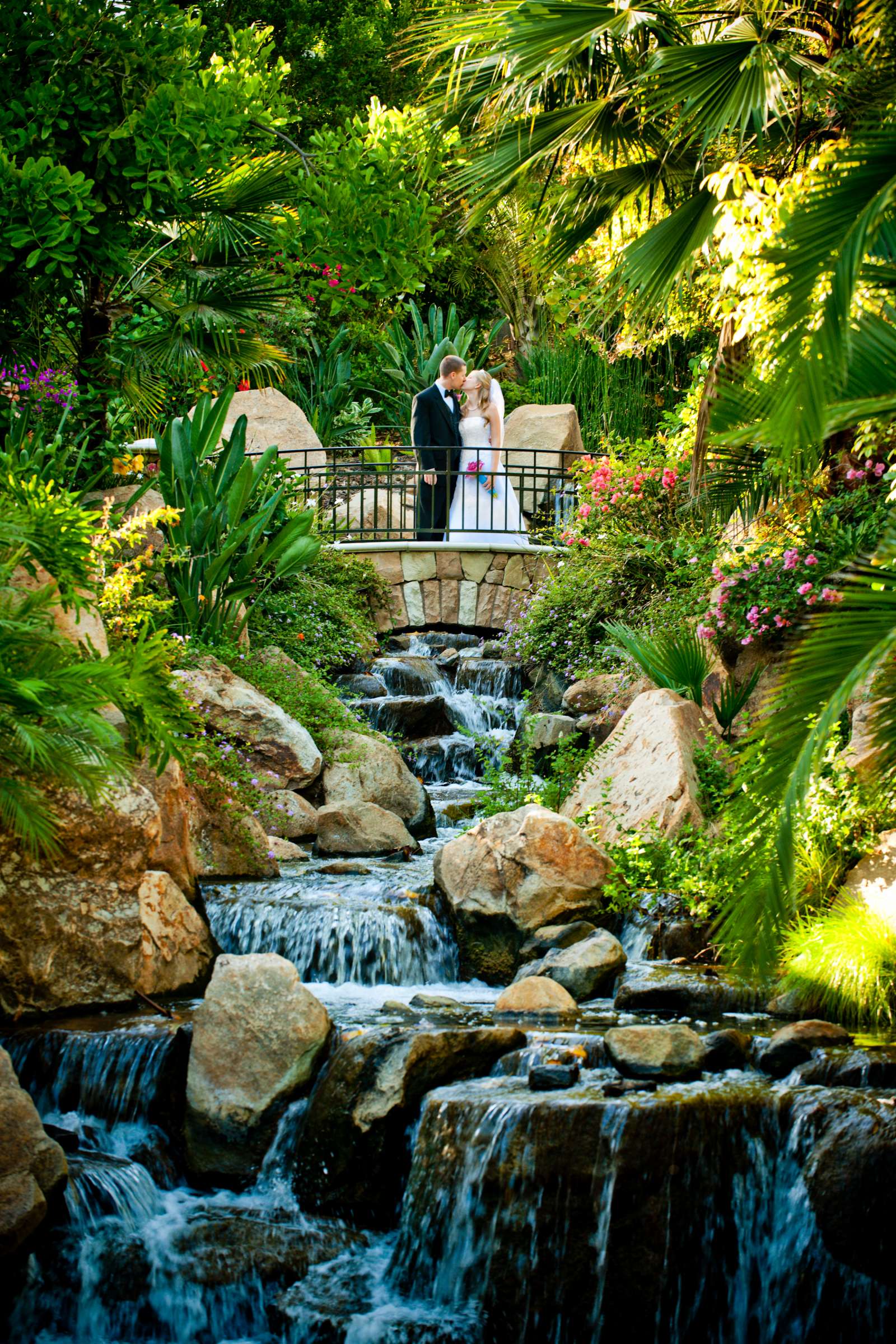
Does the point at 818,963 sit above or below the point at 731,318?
below

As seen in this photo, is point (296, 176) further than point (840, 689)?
Yes

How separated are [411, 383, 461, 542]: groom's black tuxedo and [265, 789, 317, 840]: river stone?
5.77 metres

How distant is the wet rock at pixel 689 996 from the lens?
604cm

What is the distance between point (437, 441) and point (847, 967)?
10081mm

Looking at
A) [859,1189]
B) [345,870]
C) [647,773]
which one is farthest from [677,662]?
[859,1189]

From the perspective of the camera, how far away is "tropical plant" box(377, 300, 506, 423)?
20266 millimetres

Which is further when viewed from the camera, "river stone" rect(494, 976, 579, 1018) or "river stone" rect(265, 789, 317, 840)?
"river stone" rect(265, 789, 317, 840)

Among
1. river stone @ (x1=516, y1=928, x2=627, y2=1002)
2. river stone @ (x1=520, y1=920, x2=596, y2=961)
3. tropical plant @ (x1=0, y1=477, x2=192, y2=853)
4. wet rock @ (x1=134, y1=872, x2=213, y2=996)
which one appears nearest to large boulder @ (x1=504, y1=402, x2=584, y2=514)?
river stone @ (x1=520, y1=920, x2=596, y2=961)

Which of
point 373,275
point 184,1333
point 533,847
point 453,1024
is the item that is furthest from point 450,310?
point 184,1333

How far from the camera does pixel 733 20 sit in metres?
7.65

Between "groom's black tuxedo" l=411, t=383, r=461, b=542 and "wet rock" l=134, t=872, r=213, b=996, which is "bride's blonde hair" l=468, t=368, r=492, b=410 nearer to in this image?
"groom's black tuxedo" l=411, t=383, r=461, b=542

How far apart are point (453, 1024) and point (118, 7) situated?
6.72 meters

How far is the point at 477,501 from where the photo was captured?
1455 cm

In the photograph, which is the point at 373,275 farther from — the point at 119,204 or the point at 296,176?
the point at 119,204
